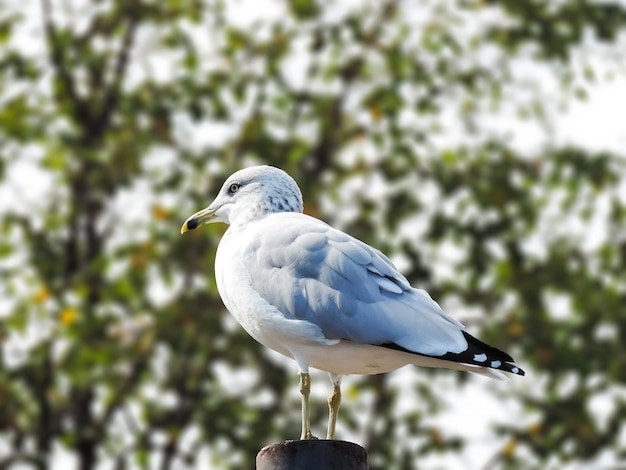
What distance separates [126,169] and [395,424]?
292 centimetres

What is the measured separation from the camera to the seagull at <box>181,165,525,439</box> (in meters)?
4.71

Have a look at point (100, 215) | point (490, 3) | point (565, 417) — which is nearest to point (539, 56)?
point (490, 3)

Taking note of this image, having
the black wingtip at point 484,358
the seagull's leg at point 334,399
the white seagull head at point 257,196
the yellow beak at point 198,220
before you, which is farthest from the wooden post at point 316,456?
the yellow beak at point 198,220

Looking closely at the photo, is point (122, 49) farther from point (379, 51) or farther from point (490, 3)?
point (490, 3)

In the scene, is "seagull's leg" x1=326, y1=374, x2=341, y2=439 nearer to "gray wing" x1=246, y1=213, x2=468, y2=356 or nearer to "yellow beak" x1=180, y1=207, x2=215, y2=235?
"gray wing" x1=246, y1=213, x2=468, y2=356

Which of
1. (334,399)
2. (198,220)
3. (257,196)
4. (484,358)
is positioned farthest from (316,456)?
(198,220)

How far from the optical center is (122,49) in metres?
12.2

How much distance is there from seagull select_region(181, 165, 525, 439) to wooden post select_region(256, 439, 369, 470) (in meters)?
0.66

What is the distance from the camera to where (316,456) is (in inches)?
161

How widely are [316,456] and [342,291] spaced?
916 millimetres

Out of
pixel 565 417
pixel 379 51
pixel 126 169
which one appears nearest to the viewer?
pixel 565 417

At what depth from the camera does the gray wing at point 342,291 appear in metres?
4.73

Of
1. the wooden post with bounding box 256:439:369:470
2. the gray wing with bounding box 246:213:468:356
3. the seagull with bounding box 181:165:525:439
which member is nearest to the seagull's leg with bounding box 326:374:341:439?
the seagull with bounding box 181:165:525:439

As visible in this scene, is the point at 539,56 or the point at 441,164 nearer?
the point at 441,164
